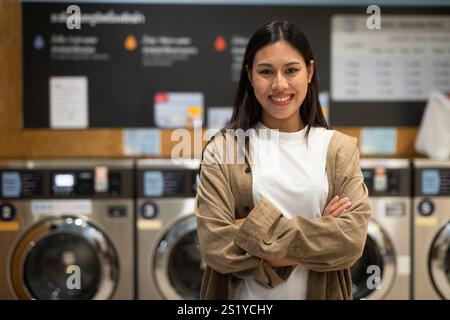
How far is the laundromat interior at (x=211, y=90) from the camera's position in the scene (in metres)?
3.31

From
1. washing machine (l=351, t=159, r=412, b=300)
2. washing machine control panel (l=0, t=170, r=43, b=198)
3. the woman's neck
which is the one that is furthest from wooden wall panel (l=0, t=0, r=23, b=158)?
the woman's neck

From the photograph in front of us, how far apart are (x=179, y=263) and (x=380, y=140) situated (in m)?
1.55

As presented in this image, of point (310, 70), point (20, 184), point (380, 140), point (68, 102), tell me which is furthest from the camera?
point (380, 140)

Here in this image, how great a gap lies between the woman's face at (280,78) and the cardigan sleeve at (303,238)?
26 cm

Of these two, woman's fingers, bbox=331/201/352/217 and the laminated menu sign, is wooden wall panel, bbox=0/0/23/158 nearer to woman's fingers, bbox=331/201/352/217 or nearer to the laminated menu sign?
the laminated menu sign

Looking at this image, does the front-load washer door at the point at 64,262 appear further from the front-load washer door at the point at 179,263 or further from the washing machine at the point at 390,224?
the washing machine at the point at 390,224

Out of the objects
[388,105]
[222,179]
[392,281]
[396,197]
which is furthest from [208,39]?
[222,179]

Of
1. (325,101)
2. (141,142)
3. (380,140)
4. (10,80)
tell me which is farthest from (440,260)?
(10,80)

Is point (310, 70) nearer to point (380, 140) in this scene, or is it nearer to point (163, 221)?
point (163, 221)

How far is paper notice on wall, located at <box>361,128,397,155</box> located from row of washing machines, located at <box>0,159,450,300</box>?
54cm

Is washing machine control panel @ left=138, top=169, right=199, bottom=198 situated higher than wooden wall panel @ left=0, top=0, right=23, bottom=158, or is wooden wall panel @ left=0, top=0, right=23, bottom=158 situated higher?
wooden wall panel @ left=0, top=0, right=23, bottom=158

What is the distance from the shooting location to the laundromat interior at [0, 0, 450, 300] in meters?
3.31

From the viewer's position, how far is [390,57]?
3.82 m
